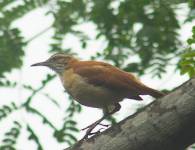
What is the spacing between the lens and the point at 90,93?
6797 mm


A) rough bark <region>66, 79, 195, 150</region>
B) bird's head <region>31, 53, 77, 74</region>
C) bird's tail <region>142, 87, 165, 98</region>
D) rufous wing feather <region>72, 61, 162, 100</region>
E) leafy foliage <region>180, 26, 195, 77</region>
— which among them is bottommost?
rough bark <region>66, 79, 195, 150</region>

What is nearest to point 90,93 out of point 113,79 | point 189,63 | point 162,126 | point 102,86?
point 102,86

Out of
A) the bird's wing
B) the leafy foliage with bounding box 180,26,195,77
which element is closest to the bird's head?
the bird's wing

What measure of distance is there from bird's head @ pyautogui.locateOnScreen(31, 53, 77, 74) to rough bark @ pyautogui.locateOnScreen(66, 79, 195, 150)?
8.13 ft

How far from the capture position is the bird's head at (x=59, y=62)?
312 inches

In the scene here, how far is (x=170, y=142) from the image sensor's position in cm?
515

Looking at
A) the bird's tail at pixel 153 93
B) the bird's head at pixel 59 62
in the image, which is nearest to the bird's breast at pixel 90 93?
A: the bird's tail at pixel 153 93

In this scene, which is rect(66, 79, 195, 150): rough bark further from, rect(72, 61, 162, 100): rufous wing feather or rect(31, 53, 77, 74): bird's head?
rect(31, 53, 77, 74): bird's head

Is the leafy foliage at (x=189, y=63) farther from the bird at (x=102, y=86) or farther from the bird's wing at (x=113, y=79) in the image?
the bird's wing at (x=113, y=79)

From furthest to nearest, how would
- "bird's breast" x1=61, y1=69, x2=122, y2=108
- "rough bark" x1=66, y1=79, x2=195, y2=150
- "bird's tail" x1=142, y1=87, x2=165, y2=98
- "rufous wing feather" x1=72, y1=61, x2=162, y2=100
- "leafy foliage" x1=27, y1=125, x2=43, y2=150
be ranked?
"leafy foliage" x1=27, y1=125, x2=43, y2=150 → "bird's breast" x1=61, y1=69, x2=122, y2=108 → "rufous wing feather" x1=72, y1=61, x2=162, y2=100 → "bird's tail" x1=142, y1=87, x2=165, y2=98 → "rough bark" x1=66, y1=79, x2=195, y2=150

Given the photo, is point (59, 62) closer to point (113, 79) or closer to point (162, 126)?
point (113, 79)

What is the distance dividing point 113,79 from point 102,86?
0.19 m

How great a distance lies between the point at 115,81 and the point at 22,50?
283 cm

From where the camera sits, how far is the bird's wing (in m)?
6.50
